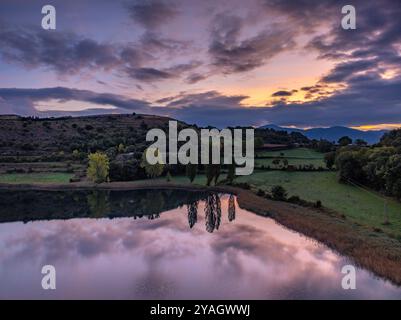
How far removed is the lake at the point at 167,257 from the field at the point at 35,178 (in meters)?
22.1

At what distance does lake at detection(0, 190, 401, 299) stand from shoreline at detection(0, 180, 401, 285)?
1185 mm

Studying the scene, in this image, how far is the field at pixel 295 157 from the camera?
95019mm

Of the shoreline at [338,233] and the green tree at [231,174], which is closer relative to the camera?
the shoreline at [338,233]

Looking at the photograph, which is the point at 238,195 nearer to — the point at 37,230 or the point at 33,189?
the point at 37,230

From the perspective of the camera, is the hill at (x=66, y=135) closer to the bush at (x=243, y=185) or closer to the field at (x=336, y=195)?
the bush at (x=243, y=185)

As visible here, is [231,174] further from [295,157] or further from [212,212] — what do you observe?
[295,157]

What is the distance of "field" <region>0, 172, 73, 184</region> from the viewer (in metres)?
80.8

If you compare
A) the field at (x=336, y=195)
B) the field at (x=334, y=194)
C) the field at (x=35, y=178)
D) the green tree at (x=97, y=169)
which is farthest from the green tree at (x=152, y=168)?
the field at (x=336, y=195)

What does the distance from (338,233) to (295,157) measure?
2736 inches

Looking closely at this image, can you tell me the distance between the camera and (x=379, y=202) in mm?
51000

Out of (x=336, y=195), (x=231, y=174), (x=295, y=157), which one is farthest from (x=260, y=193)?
(x=295, y=157)

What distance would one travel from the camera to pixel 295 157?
345 ft

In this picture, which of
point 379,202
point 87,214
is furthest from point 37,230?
point 379,202

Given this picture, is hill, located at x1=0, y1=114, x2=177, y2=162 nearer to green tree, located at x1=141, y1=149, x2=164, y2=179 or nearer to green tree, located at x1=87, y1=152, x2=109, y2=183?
green tree, located at x1=141, y1=149, x2=164, y2=179
